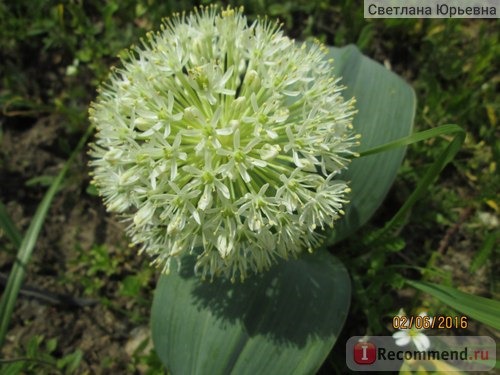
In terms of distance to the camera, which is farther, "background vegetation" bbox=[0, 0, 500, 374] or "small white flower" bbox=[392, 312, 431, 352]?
"background vegetation" bbox=[0, 0, 500, 374]

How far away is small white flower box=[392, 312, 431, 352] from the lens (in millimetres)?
2451

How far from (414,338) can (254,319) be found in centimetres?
90

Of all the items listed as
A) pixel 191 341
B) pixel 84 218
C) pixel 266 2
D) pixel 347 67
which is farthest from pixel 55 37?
pixel 191 341

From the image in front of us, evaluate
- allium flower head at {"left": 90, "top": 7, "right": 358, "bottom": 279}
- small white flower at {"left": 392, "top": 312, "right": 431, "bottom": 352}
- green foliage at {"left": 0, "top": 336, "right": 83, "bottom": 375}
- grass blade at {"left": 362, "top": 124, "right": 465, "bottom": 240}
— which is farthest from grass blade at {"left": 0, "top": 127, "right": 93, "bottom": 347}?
small white flower at {"left": 392, "top": 312, "right": 431, "bottom": 352}

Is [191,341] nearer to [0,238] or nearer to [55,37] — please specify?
[0,238]

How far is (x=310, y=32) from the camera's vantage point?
3.67 meters

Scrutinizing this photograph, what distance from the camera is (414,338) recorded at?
8.18ft

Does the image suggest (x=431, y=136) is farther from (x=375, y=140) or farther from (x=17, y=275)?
(x=17, y=275)

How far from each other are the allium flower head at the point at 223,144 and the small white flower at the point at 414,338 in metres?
0.88

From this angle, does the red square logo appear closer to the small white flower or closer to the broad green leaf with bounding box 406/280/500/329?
the small white flower
